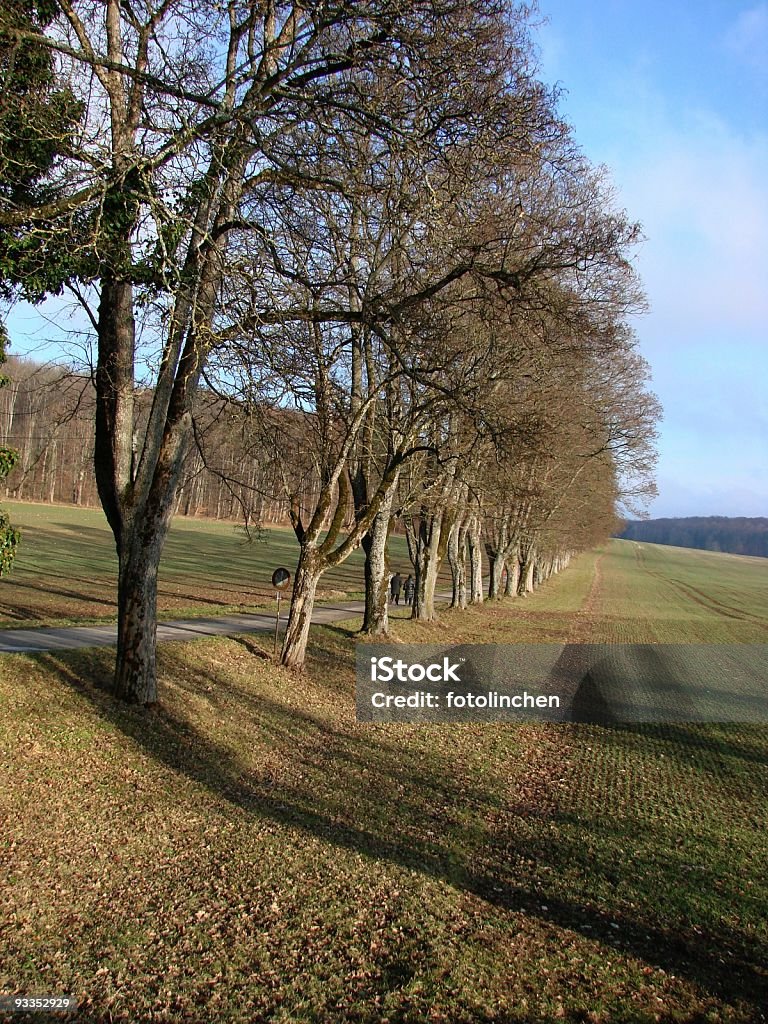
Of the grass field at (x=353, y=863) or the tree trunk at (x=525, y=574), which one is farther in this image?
the tree trunk at (x=525, y=574)

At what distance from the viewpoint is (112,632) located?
14.1 m

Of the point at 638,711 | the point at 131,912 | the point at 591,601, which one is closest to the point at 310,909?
the point at 131,912

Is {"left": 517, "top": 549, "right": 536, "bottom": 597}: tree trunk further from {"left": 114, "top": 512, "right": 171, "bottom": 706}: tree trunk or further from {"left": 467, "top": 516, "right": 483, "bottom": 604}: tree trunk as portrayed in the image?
{"left": 114, "top": 512, "right": 171, "bottom": 706}: tree trunk

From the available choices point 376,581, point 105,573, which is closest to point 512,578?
point 105,573

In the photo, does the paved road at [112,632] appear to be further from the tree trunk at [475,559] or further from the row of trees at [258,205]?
the tree trunk at [475,559]

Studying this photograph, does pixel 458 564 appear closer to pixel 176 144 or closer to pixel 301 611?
pixel 301 611

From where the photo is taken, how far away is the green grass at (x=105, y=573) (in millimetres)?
19422

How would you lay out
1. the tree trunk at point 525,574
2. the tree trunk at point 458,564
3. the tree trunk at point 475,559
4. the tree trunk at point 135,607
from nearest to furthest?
the tree trunk at point 135,607, the tree trunk at point 458,564, the tree trunk at point 475,559, the tree trunk at point 525,574

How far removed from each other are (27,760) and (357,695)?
23.3 feet

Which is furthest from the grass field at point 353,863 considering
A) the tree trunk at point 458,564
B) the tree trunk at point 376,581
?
the tree trunk at point 458,564

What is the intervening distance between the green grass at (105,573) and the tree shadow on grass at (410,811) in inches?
131

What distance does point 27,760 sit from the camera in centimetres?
725

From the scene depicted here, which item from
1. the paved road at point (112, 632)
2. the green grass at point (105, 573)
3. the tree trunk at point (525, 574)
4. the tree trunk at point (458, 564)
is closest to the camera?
the paved road at point (112, 632)

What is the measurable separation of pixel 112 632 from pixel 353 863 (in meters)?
9.02
